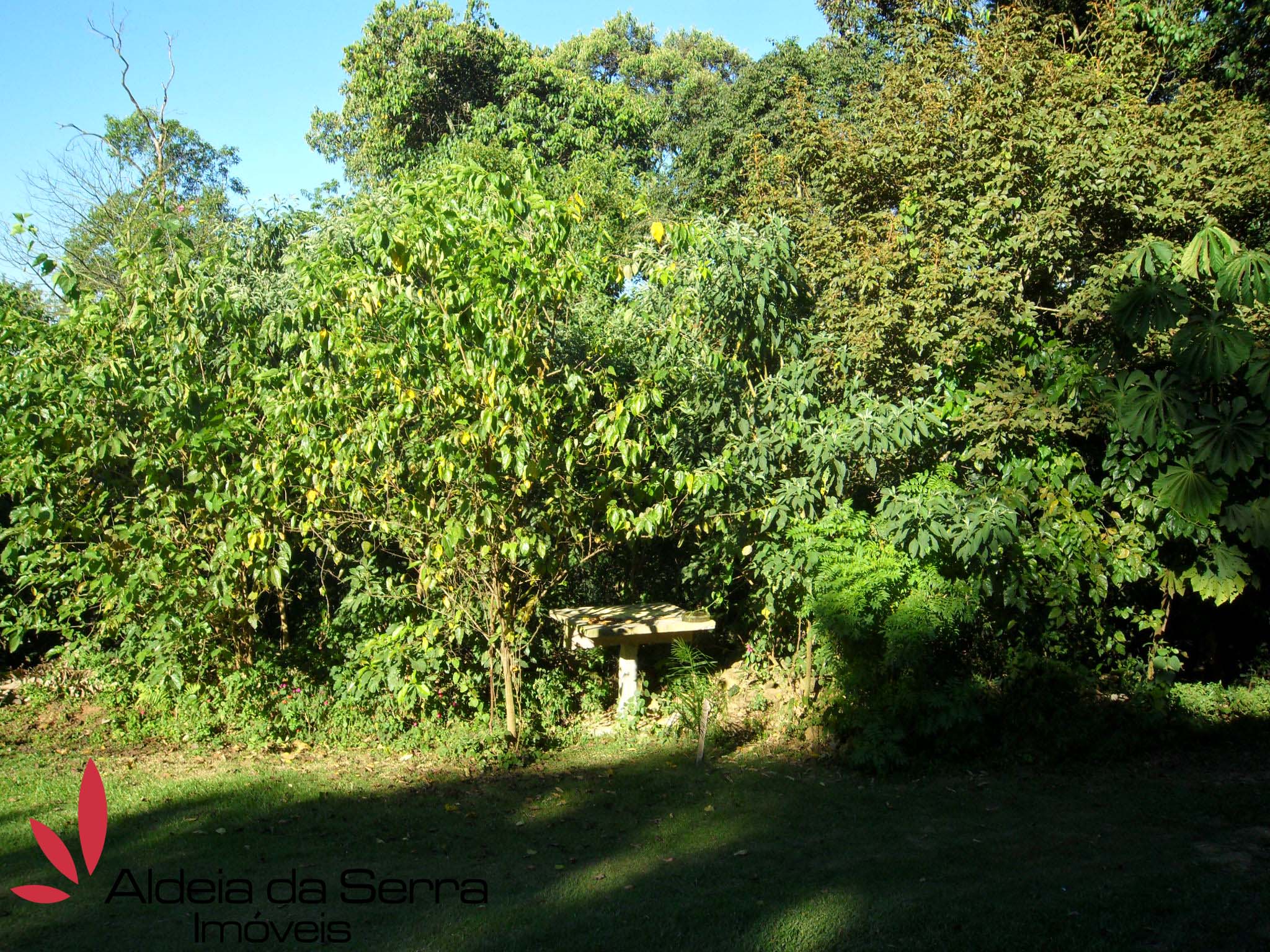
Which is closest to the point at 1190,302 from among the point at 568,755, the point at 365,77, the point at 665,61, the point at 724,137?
the point at 568,755

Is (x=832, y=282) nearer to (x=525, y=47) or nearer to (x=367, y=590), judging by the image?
(x=367, y=590)

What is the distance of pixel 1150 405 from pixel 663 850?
4.25 m

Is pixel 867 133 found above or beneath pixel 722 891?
above

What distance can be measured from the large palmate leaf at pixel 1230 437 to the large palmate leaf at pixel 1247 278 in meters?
0.82

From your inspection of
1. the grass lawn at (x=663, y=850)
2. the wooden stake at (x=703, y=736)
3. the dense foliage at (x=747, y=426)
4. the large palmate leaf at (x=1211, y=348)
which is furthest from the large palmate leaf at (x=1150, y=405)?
the wooden stake at (x=703, y=736)

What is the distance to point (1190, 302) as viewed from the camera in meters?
6.52

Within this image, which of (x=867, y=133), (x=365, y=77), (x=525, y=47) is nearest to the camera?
(x=867, y=133)

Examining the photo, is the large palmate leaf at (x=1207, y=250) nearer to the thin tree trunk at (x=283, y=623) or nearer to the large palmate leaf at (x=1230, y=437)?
the large palmate leaf at (x=1230, y=437)

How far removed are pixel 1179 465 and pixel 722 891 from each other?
434 centimetres

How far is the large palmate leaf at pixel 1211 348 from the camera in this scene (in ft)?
20.3

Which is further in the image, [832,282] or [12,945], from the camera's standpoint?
[832,282]

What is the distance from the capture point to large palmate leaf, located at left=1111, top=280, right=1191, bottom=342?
251 inches

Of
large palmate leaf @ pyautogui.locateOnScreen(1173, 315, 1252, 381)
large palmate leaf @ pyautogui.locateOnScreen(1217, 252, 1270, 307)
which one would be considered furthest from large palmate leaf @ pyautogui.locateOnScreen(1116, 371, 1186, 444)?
large palmate leaf @ pyautogui.locateOnScreen(1217, 252, 1270, 307)
